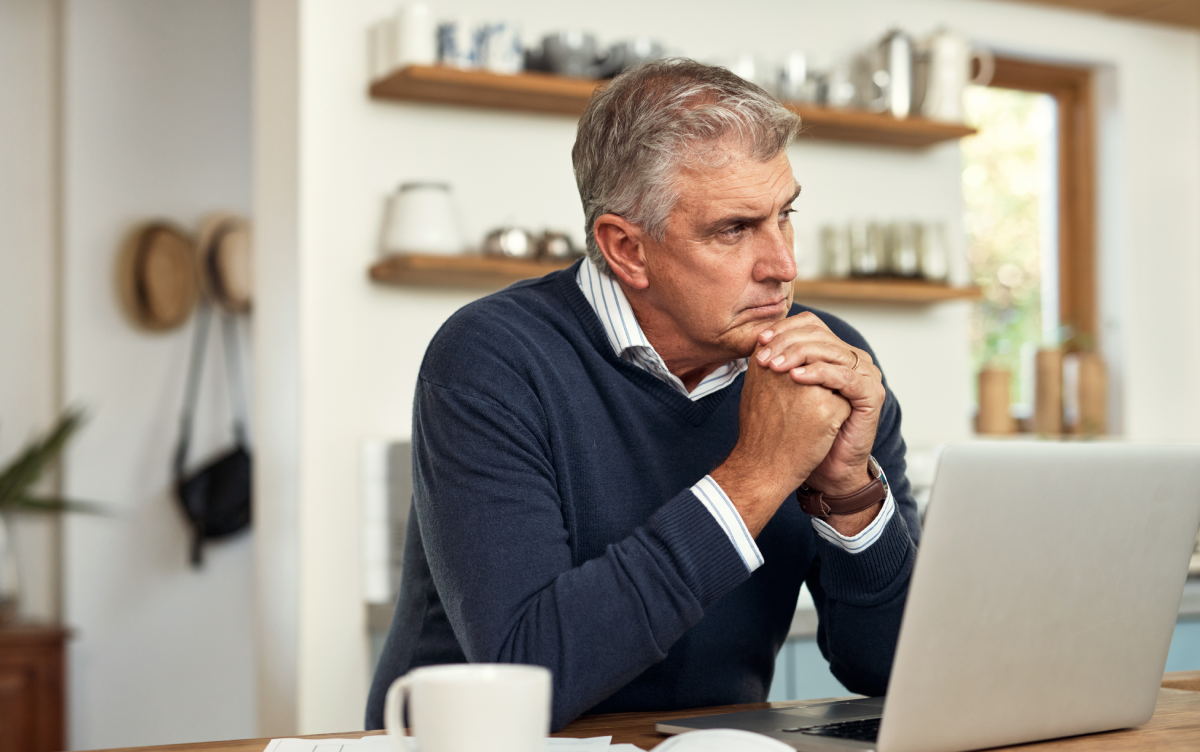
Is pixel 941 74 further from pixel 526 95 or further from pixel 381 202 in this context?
pixel 381 202

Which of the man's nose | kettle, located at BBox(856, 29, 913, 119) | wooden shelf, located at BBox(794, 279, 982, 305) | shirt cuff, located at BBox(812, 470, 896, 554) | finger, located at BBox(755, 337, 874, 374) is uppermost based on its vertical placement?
kettle, located at BBox(856, 29, 913, 119)

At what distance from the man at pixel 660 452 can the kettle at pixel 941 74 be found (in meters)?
1.95

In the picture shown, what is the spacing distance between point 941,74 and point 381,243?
5.04 ft

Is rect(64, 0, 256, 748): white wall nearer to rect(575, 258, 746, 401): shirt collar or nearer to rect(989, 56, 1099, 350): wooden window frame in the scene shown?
rect(989, 56, 1099, 350): wooden window frame

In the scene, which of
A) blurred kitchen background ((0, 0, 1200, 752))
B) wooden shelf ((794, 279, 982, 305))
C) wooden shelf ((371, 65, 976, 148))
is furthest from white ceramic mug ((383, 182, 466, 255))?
wooden shelf ((794, 279, 982, 305))

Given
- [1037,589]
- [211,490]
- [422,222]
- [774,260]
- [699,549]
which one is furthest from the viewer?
[211,490]

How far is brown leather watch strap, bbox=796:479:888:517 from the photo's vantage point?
3.63 feet

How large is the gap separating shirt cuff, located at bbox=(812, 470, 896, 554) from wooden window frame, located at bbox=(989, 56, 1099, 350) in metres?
2.69

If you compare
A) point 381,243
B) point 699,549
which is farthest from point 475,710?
point 381,243

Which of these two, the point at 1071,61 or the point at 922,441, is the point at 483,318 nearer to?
the point at 922,441

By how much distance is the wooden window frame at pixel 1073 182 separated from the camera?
3572 millimetres

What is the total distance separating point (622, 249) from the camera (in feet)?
4.15

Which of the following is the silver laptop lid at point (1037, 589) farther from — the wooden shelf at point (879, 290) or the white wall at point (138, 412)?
the white wall at point (138, 412)

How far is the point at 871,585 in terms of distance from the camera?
3.76 feet
